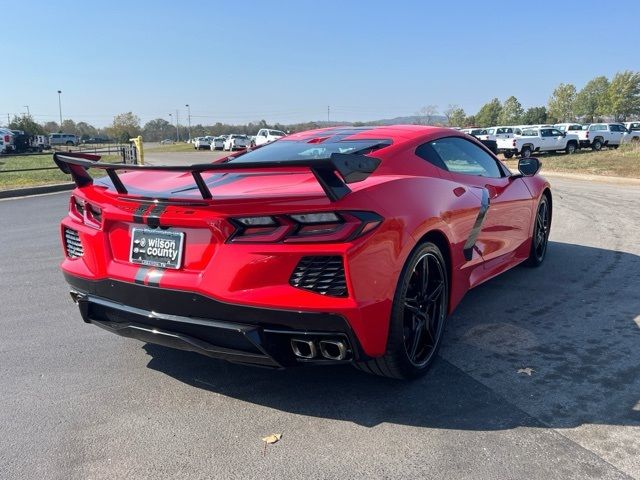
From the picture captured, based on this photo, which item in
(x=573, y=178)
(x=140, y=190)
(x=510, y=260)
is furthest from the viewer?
(x=573, y=178)

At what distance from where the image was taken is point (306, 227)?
8.48 ft

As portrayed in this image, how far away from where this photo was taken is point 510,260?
4.90 m

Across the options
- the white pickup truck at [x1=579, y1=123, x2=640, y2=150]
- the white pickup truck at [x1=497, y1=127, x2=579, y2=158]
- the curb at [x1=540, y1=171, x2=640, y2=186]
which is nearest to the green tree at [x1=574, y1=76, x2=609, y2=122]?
the white pickup truck at [x1=579, y1=123, x2=640, y2=150]

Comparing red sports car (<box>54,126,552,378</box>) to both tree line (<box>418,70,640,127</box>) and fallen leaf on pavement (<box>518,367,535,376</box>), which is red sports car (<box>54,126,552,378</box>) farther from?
tree line (<box>418,70,640,127</box>)

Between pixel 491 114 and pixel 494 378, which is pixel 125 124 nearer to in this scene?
pixel 491 114

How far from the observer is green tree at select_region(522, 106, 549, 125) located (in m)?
106

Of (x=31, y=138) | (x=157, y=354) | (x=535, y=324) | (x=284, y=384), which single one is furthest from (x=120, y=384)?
(x=31, y=138)

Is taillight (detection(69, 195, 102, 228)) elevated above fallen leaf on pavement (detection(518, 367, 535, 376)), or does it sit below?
above

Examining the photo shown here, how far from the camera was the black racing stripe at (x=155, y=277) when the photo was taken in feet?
9.12

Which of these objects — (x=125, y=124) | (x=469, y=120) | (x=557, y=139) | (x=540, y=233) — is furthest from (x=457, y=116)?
(x=540, y=233)

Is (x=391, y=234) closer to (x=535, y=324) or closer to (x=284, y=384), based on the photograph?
(x=284, y=384)

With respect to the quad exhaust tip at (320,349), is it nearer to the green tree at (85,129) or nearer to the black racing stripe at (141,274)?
the black racing stripe at (141,274)

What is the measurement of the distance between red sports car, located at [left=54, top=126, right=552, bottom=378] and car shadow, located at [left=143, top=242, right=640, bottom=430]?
238 mm

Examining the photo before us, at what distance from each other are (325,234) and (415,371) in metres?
1.10
